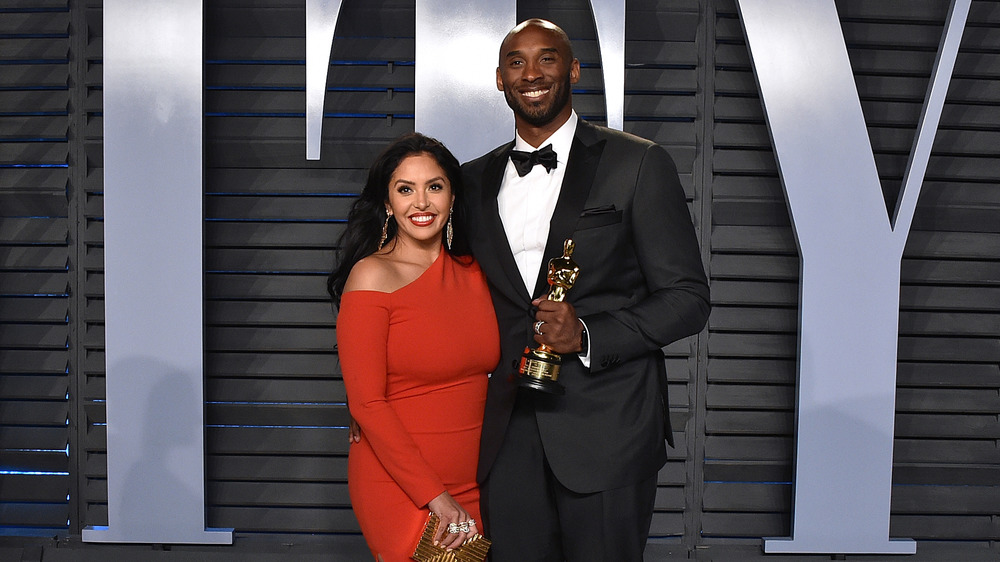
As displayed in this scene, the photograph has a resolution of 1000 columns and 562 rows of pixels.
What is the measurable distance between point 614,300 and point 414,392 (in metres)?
0.56

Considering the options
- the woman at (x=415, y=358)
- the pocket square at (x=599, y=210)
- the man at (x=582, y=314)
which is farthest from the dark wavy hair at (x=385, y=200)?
the pocket square at (x=599, y=210)

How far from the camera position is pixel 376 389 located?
1.98 metres

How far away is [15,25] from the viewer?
11.4ft

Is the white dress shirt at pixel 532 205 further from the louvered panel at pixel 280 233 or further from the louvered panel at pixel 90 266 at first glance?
the louvered panel at pixel 90 266

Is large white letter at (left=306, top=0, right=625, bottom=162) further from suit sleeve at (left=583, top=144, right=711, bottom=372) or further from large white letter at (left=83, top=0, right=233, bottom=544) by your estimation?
suit sleeve at (left=583, top=144, right=711, bottom=372)

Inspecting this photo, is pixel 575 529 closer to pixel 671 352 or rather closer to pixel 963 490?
pixel 671 352

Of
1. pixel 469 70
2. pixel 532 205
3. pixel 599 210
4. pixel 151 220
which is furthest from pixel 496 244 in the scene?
pixel 151 220

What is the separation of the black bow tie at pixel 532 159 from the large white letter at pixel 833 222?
5.09 ft

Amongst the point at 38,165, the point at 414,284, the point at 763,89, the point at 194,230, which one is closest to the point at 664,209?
the point at 414,284

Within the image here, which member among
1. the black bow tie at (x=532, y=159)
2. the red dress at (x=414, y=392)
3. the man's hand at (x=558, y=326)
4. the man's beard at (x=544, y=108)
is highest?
the man's beard at (x=544, y=108)

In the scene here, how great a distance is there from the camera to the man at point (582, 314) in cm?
192

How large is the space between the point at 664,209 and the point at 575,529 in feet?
2.65

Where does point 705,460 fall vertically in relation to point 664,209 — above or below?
below

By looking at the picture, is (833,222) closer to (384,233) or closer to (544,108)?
(544,108)
